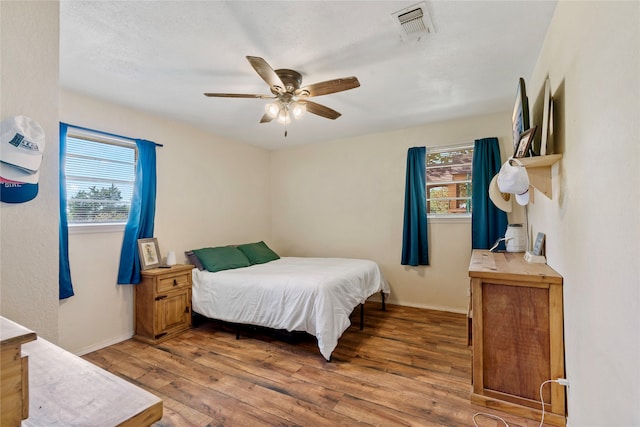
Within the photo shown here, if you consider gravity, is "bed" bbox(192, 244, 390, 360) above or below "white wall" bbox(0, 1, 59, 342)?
below

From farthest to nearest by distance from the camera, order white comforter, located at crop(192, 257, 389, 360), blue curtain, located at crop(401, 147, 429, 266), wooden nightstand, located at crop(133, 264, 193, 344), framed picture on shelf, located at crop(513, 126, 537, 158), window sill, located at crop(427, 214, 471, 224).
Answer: blue curtain, located at crop(401, 147, 429, 266), window sill, located at crop(427, 214, 471, 224), wooden nightstand, located at crop(133, 264, 193, 344), white comforter, located at crop(192, 257, 389, 360), framed picture on shelf, located at crop(513, 126, 537, 158)

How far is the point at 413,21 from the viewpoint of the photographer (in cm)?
182

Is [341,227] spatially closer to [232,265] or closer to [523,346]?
[232,265]

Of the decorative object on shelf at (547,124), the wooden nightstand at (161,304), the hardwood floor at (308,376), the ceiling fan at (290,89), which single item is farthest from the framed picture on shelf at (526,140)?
the wooden nightstand at (161,304)

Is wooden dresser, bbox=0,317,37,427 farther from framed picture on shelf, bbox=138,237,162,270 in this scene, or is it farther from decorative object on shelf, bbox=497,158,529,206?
framed picture on shelf, bbox=138,237,162,270

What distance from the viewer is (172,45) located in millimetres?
2041

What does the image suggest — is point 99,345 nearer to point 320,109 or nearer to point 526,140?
point 320,109

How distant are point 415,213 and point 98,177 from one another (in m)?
3.64

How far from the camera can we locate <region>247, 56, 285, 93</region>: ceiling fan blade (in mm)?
1837

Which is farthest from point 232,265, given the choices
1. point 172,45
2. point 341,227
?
point 172,45

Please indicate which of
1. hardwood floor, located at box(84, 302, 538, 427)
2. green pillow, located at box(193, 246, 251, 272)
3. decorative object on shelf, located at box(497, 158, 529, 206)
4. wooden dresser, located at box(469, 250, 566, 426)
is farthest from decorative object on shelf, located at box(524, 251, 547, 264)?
green pillow, located at box(193, 246, 251, 272)

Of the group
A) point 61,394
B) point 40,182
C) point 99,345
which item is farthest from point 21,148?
point 99,345

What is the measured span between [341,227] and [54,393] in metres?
4.04

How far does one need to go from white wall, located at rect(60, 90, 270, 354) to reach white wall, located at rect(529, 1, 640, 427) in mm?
3710
